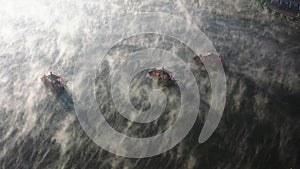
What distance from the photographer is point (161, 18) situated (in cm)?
2347

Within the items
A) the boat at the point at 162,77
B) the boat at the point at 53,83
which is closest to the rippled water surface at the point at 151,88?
the boat at the point at 53,83

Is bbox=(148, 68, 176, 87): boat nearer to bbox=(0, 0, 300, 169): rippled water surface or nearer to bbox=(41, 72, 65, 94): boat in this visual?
bbox=(0, 0, 300, 169): rippled water surface

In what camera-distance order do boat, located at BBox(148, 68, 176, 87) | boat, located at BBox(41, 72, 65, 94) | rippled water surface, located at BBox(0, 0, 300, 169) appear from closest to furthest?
rippled water surface, located at BBox(0, 0, 300, 169), boat, located at BBox(148, 68, 176, 87), boat, located at BBox(41, 72, 65, 94)

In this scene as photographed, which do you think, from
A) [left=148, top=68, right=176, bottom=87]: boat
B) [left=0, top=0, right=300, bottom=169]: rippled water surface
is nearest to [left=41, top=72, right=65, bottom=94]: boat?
[left=0, top=0, right=300, bottom=169]: rippled water surface

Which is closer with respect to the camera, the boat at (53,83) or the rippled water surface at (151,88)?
the rippled water surface at (151,88)

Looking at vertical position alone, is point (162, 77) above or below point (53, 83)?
above

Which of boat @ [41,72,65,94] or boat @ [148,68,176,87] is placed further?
boat @ [41,72,65,94]

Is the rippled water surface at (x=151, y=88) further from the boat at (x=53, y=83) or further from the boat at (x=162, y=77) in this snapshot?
the boat at (x=162, y=77)

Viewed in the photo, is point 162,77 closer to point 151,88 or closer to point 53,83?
point 151,88

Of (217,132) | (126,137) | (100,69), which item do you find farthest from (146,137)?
(100,69)

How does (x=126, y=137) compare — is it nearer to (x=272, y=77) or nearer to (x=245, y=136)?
(x=245, y=136)

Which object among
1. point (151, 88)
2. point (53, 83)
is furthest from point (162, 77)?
point (53, 83)

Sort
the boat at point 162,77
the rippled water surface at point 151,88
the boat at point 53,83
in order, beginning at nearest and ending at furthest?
the rippled water surface at point 151,88 < the boat at point 162,77 < the boat at point 53,83

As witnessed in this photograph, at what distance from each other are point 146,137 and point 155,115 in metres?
1.57
